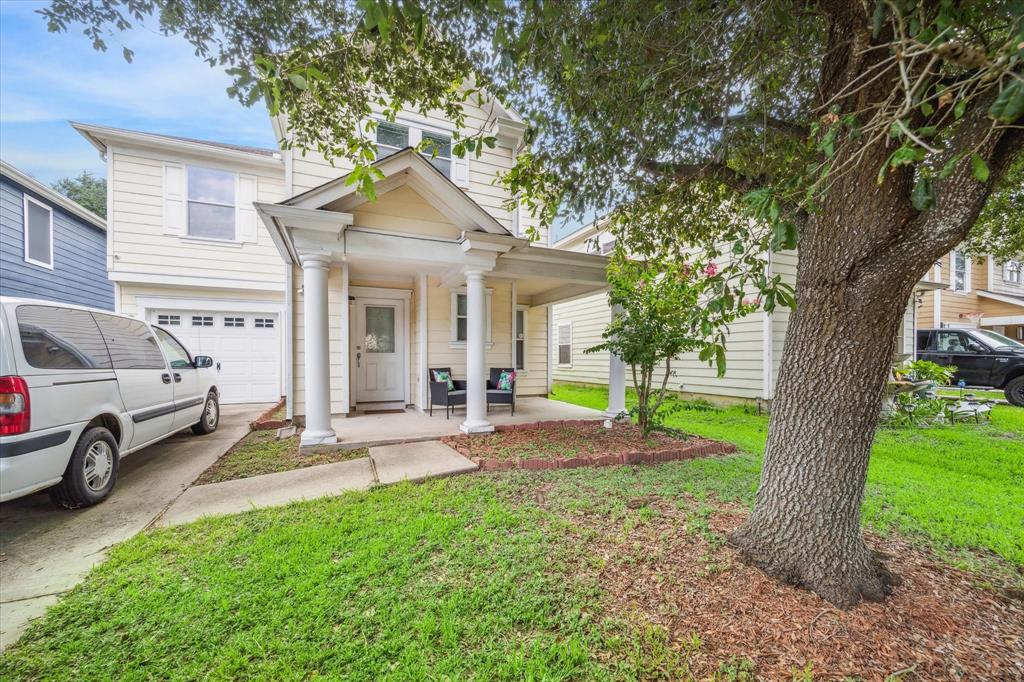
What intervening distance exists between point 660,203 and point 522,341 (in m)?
5.25

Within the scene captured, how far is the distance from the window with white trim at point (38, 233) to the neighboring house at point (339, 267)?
6.45 feet

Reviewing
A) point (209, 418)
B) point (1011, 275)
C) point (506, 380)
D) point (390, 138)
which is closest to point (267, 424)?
point (209, 418)

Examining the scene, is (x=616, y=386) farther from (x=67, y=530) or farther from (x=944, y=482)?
(x=67, y=530)

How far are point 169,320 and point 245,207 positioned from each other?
9.01 ft

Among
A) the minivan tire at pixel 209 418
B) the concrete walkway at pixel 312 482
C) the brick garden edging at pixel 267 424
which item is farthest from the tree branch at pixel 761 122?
the minivan tire at pixel 209 418

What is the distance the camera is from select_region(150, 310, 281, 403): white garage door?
26.1ft

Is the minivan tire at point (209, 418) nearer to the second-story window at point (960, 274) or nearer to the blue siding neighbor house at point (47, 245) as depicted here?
the blue siding neighbor house at point (47, 245)

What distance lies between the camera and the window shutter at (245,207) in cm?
812

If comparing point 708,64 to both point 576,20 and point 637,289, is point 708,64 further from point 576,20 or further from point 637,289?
point 637,289

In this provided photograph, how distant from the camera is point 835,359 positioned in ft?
6.84

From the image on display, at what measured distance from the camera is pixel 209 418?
5.84 metres

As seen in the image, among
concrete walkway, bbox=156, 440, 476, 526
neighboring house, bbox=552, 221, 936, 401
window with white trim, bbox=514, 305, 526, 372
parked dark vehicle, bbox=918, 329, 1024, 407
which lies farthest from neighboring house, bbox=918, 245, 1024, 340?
concrete walkway, bbox=156, 440, 476, 526

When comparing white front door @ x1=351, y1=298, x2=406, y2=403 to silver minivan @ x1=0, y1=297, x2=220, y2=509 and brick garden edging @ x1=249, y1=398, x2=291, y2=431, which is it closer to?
brick garden edging @ x1=249, y1=398, x2=291, y2=431

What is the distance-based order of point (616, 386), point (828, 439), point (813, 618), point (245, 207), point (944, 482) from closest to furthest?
point (813, 618), point (828, 439), point (944, 482), point (616, 386), point (245, 207)
